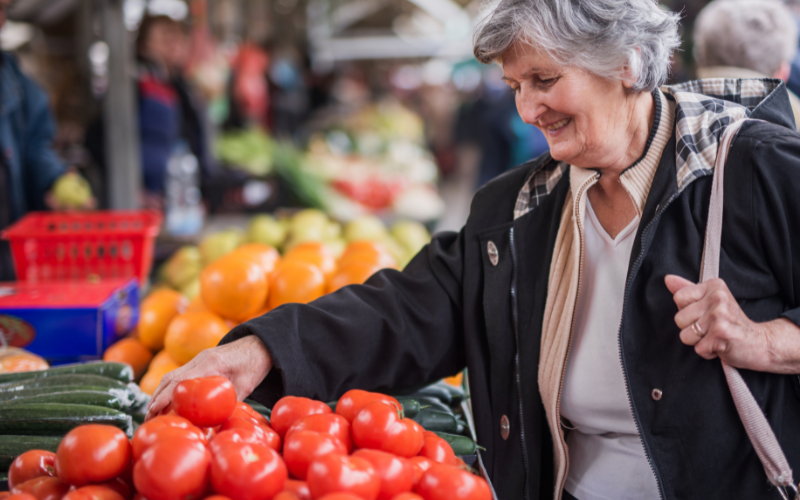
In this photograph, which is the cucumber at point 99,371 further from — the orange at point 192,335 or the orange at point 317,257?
the orange at point 317,257

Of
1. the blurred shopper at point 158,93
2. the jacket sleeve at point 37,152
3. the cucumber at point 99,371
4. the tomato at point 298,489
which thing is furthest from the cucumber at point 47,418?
the blurred shopper at point 158,93

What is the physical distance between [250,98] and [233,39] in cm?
302

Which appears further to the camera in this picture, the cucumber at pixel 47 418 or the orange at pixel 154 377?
the orange at pixel 154 377

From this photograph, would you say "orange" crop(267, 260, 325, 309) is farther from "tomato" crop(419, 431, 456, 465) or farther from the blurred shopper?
the blurred shopper

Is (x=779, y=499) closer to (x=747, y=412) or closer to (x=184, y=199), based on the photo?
(x=747, y=412)

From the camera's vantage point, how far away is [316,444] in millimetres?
1028

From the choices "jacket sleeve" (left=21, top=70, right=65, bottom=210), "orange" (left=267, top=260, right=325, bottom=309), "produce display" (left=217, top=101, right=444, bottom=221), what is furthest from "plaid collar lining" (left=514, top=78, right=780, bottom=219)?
"jacket sleeve" (left=21, top=70, right=65, bottom=210)

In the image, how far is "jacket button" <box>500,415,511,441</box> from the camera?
1677 millimetres

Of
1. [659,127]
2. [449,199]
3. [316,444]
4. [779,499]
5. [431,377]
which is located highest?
[659,127]

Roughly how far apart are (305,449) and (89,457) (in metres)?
0.35

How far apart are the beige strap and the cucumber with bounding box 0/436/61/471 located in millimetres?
1494

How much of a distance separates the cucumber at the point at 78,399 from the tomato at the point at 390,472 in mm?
773

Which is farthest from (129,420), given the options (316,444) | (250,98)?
(250,98)

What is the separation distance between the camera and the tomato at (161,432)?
997mm
